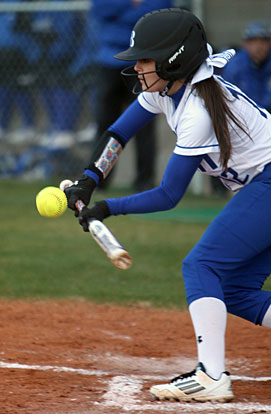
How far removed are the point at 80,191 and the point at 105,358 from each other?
1.01 meters

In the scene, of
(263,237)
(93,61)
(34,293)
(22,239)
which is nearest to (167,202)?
(263,237)

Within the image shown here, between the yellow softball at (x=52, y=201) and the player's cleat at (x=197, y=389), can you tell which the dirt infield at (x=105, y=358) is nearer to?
the player's cleat at (x=197, y=389)

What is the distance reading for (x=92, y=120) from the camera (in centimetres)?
1116

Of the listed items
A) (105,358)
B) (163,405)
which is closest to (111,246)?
(163,405)

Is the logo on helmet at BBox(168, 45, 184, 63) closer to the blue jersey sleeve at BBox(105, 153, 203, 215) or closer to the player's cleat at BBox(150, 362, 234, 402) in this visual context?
the blue jersey sleeve at BBox(105, 153, 203, 215)

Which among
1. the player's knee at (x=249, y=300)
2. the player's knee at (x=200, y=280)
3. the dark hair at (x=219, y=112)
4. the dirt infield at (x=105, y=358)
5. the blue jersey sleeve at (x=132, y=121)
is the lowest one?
the dirt infield at (x=105, y=358)

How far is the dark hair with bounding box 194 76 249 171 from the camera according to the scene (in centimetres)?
342

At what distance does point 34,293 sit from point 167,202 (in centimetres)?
230

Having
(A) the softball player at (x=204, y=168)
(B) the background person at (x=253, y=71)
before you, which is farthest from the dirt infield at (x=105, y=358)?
(B) the background person at (x=253, y=71)

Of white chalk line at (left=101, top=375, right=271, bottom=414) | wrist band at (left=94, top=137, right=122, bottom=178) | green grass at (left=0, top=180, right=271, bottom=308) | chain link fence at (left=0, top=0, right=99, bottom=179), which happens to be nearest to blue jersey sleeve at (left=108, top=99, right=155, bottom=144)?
wrist band at (left=94, top=137, right=122, bottom=178)

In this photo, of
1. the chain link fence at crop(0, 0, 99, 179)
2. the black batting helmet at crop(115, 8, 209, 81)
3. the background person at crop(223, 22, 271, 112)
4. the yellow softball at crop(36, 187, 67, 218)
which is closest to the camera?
the black batting helmet at crop(115, 8, 209, 81)

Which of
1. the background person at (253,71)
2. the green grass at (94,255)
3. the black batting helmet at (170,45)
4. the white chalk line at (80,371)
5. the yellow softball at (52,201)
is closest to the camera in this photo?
the black batting helmet at (170,45)

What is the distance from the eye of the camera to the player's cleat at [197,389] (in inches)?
136

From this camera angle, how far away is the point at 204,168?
364 cm
